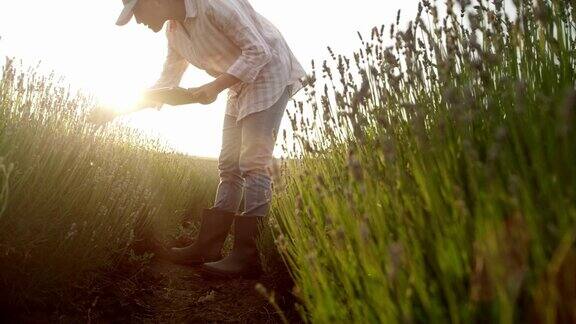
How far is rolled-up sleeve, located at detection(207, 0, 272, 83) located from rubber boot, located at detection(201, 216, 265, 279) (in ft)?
3.18

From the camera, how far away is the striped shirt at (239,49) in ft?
9.99

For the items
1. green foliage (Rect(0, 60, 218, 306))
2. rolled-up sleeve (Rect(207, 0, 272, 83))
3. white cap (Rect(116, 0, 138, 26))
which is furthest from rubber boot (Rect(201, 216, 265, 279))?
white cap (Rect(116, 0, 138, 26))

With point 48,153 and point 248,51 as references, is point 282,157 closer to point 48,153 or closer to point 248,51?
point 248,51

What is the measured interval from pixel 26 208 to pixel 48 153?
0.36 metres

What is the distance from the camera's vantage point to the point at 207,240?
356cm

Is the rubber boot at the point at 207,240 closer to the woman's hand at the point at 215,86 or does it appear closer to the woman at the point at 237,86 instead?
the woman at the point at 237,86

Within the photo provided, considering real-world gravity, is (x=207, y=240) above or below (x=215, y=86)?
below

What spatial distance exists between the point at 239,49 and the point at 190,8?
42 centimetres

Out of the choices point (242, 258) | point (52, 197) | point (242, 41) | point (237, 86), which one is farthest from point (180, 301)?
point (242, 41)

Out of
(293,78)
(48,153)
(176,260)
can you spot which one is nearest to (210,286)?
(176,260)

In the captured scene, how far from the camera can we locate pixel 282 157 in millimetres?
2641

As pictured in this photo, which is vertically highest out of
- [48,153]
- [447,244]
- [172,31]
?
[172,31]

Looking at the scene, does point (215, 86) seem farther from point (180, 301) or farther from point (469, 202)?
point (469, 202)

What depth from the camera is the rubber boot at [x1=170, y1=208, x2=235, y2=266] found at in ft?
11.7
